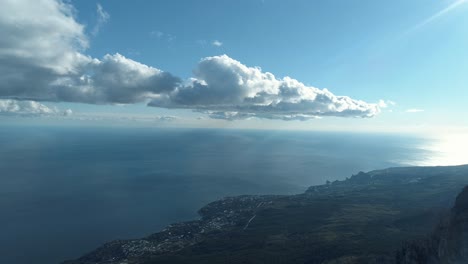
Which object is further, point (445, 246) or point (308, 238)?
point (308, 238)

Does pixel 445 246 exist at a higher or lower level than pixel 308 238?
higher

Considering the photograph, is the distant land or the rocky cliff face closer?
the rocky cliff face

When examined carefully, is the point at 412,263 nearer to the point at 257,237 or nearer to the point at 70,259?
the point at 257,237

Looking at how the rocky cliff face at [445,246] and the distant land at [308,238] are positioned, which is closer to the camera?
the rocky cliff face at [445,246]


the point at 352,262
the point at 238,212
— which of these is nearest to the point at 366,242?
the point at 352,262

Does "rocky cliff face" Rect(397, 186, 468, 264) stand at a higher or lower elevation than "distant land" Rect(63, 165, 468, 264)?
higher

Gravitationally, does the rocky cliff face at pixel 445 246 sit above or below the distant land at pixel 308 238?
above
